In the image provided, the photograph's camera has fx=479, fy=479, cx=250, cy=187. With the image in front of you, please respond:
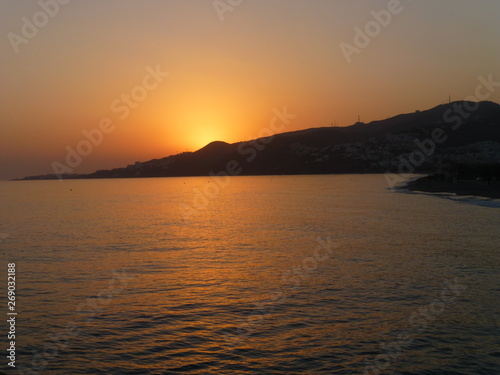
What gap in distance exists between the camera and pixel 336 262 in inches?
1160

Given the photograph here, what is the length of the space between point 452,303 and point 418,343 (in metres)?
Answer: 5.16
